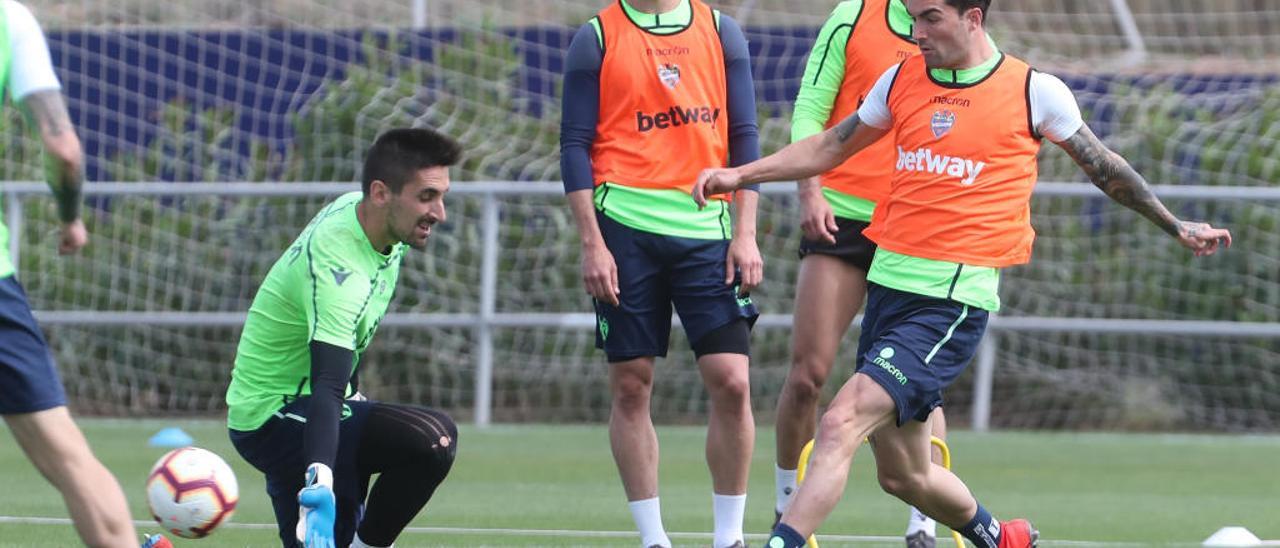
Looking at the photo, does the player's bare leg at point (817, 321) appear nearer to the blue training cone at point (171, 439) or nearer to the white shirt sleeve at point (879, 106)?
the white shirt sleeve at point (879, 106)

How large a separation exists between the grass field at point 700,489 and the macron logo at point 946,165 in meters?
2.01

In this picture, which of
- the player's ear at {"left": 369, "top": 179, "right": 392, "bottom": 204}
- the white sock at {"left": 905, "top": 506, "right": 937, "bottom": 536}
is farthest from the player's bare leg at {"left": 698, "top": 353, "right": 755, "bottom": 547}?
the player's ear at {"left": 369, "top": 179, "right": 392, "bottom": 204}

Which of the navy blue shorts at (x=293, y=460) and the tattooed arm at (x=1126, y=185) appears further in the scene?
the navy blue shorts at (x=293, y=460)

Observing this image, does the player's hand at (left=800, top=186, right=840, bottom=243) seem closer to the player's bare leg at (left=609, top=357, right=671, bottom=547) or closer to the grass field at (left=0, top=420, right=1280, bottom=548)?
the player's bare leg at (left=609, top=357, right=671, bottom=547)

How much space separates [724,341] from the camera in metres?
7.25

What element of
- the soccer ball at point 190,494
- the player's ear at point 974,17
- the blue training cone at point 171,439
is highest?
the player's ear at point 974,17

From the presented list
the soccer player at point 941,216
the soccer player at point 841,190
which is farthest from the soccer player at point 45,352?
the soccer player at point 841,190

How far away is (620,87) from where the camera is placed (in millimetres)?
7309

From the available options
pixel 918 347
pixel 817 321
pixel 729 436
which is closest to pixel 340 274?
pixel 729 436

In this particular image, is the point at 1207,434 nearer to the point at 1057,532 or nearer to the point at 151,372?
the point at 1057,532

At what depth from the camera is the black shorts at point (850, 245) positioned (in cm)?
752

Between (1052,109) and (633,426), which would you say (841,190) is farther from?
(1052,109)

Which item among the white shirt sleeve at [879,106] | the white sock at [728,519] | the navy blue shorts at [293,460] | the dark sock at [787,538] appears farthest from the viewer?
the white sock at [728,519]

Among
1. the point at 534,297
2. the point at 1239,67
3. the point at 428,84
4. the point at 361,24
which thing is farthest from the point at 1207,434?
the point at 361,24
